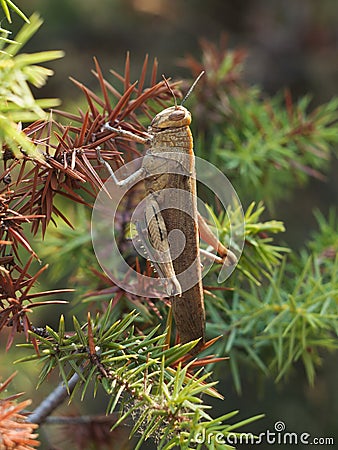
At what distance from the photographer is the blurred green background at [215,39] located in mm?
1342

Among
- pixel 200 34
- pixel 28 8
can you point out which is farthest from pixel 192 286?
pixel 200 34

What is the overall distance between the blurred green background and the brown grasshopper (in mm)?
896

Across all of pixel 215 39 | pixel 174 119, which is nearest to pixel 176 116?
pixel 174 119

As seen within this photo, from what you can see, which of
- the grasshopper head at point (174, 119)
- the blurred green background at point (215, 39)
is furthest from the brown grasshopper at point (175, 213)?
the blurred green background at point (215, 39)

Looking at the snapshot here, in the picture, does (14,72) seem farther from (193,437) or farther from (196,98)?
(196,98)

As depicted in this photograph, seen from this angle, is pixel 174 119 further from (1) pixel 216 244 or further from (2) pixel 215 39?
(2) pixel 215 39

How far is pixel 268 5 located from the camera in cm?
148

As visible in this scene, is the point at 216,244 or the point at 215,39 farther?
the point at 215,39

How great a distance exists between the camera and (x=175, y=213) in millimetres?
358

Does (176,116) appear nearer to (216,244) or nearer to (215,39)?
(216,244)

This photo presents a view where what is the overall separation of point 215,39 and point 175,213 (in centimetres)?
126

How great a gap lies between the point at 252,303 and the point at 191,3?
1.19m

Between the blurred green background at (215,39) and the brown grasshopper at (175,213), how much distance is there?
90 cm

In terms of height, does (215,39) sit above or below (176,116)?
above
